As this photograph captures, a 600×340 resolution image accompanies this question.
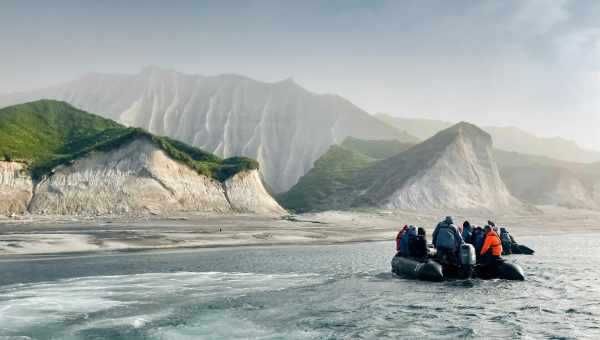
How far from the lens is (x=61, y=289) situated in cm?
2008

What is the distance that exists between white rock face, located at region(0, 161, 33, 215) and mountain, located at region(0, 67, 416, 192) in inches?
3599

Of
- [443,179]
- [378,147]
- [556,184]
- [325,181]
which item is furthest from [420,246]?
[378,147]

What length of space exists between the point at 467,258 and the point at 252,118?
15526 centimetres

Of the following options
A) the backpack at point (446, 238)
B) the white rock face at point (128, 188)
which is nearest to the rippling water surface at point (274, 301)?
the backpack at point (446, 238)

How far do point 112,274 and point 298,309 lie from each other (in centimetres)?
1091

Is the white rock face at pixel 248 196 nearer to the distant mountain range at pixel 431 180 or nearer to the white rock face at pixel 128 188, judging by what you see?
the white rock face at pixel 128 188

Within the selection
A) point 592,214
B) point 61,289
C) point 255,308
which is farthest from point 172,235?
point 592,214

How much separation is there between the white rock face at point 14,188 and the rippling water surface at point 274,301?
31.8 meters

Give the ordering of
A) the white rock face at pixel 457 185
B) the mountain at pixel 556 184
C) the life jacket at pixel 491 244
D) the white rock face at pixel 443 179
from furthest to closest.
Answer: the mountain at pixel 556 184 < the white rock face at pixel 443 179 < the white rock face at pixel 457 185 < the life jacket at pixel 491 244

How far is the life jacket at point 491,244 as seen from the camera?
22.6 metres

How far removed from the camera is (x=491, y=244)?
2278cm

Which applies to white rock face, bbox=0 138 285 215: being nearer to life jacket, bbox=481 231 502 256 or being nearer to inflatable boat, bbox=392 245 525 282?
inflatable boat, bbox=392 245 525 282

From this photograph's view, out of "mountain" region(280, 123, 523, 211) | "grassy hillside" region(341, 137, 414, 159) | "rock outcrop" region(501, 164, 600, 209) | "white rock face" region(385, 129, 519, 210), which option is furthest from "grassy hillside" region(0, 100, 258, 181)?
"rock outcrop" region(501, 164, 600, 209)

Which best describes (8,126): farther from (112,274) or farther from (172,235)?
(112,274)
